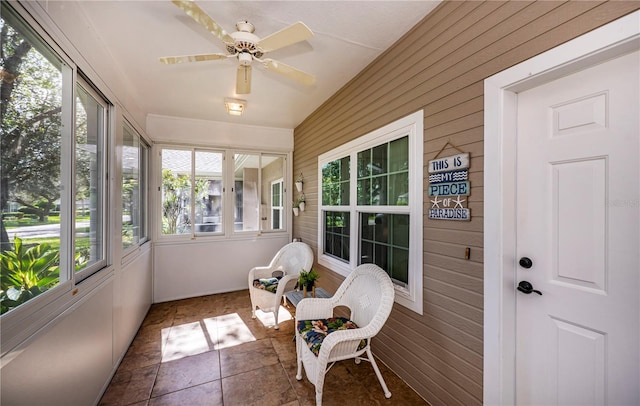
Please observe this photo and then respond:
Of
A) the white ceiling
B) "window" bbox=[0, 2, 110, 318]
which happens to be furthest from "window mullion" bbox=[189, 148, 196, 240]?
"window" bbox=[0, 2, 110, 318]

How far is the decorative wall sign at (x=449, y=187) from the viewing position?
1.55 m

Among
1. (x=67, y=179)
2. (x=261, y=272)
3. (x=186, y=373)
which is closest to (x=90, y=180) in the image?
(x=67, y=179)

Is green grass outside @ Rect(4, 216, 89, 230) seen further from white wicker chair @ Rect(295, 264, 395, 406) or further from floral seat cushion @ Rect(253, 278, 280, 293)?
floral seat cushion @ Rect(253, 278, 280, 293)

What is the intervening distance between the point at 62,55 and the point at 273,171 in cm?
328

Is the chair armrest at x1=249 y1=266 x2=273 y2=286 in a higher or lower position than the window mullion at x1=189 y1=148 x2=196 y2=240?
lower

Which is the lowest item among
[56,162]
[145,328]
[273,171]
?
[145,328]

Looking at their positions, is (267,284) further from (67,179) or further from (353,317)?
(67,179)

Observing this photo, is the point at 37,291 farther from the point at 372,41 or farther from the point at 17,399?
the point at 372,41

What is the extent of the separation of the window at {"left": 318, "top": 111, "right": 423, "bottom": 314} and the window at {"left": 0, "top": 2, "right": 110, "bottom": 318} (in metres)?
2.21

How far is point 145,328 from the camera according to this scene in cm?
297

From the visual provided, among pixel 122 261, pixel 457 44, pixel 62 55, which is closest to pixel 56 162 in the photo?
pixel 62 55

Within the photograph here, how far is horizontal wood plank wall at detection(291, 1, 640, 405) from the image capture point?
1261 mm

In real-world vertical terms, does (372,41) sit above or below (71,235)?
above

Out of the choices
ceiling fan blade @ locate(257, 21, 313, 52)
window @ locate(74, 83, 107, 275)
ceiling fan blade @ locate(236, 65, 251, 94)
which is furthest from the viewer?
ceiling fan blade @ locate(236, 65, 251, 94)
